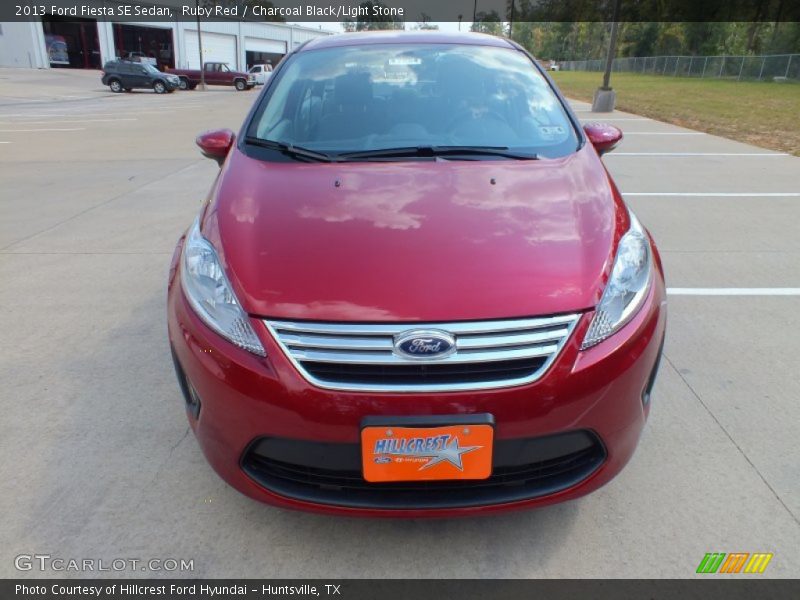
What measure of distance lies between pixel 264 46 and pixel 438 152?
197 feet

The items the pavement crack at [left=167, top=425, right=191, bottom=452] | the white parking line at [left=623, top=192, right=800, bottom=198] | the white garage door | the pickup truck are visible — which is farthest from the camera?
the white garage door

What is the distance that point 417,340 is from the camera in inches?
64.4

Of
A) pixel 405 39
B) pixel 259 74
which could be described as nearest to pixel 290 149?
pixel 405 39

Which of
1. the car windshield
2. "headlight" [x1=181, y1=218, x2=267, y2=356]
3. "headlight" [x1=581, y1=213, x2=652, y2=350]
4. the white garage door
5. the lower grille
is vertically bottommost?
the white garage door

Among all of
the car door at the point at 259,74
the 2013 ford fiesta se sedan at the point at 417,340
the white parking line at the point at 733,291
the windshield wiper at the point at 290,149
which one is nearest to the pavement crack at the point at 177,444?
the 2013 ford fiesta se sedan at the point at 417,340

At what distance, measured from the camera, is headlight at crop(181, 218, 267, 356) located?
174 cm

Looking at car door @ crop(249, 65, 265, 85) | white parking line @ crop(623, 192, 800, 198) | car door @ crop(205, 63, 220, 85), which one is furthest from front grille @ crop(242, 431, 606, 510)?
car door @ crop(249, 65, 265, 85)

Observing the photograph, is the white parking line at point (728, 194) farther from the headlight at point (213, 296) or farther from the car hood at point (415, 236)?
the headlight at point (213, 296)

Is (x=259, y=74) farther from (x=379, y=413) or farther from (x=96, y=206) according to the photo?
(x=379, y=413)

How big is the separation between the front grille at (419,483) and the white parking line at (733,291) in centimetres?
248

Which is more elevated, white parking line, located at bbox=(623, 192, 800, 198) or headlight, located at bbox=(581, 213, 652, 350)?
headlight, located at bbox=(581, 213, 652, 350)

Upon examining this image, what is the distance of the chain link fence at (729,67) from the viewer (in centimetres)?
3491

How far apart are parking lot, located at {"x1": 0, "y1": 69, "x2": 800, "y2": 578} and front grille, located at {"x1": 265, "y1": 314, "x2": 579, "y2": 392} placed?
0.66 meters

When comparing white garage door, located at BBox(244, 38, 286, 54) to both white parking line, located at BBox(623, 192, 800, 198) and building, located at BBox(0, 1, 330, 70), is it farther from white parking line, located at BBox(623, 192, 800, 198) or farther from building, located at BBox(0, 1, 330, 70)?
white parking line, located at BBox(623, 192, 800, 198)
